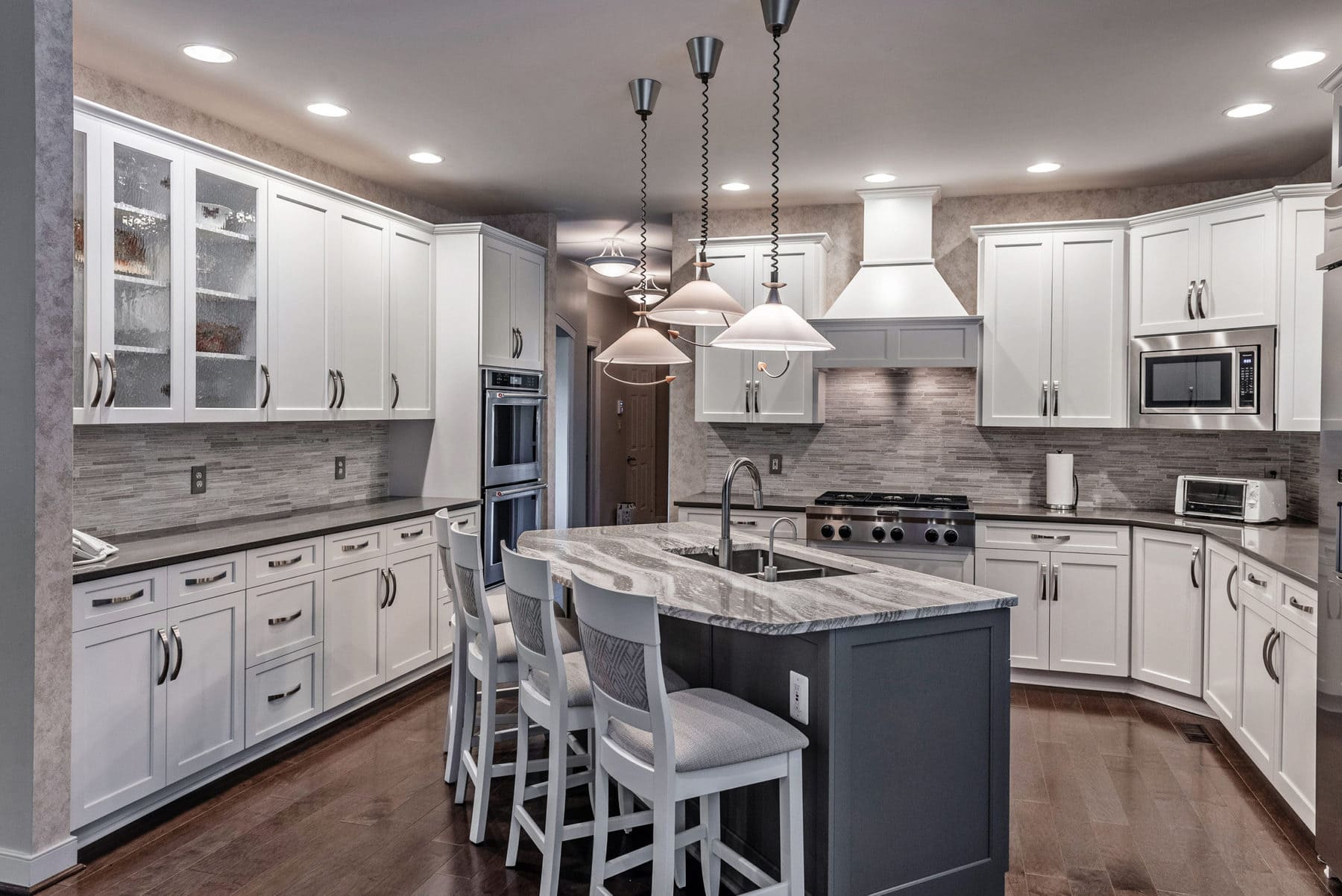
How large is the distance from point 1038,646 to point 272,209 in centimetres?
422

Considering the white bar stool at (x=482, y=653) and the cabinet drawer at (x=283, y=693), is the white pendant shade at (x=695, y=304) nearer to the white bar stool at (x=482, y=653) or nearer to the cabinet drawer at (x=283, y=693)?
the white bar stool at (x=482, y=653)

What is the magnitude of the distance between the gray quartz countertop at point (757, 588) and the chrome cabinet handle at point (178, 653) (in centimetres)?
118

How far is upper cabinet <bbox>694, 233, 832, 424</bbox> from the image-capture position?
16.9ft

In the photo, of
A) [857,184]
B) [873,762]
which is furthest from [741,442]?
[873,762]

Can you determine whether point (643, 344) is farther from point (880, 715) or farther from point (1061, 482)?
point (1061, 482)

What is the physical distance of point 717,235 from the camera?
570 centimetres

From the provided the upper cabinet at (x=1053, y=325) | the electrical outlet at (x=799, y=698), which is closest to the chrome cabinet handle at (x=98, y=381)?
the electrical outlet at (x=799, y=698)

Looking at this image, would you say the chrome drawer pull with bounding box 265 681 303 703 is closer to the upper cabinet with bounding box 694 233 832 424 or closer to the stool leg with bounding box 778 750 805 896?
the stool leg with bounding box 778 750 805 896

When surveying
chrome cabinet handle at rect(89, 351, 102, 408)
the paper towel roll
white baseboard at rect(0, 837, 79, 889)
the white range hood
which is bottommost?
white baseboard at rect(0, 837, 79, 889)

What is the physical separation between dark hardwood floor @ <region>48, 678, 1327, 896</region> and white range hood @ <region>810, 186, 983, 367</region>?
207 centimetres

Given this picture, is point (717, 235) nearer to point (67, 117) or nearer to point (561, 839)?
point (67, 117)

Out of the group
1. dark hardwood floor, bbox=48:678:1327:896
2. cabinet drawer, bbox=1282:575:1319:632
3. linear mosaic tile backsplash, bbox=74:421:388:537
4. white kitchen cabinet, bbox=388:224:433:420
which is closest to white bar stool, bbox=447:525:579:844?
dark hardwood floor, bbox=48:678:1327:896

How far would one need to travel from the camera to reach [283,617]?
11.8 ft

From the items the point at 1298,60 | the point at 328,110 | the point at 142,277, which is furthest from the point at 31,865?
the point at 1298,60
